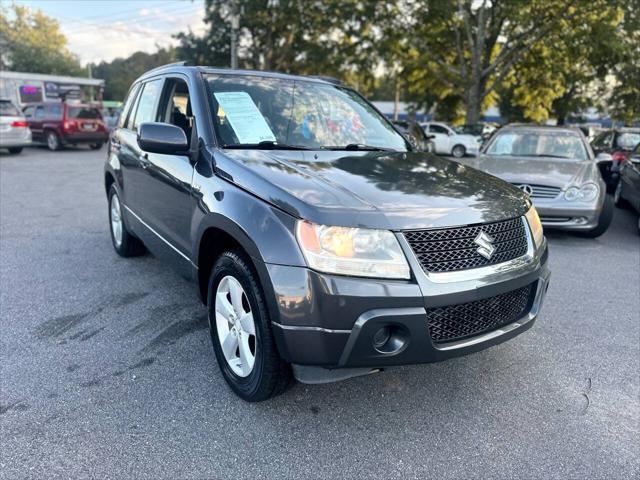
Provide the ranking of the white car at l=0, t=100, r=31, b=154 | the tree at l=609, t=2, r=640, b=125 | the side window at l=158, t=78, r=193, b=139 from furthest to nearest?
the tree at l=609, t=2, r=640, b=125
the white car at l=0, t=100, r=31, b=154
the side window at l=158, t=78, r=193, b=139

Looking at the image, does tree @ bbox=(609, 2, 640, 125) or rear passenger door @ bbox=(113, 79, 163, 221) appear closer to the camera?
rear passenger door @ bbox=(113, 79, 163, 221)

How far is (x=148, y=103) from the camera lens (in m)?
4.31

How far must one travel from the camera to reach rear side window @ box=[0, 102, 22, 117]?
49.2ft

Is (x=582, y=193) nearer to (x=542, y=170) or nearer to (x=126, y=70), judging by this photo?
(x=542, y=170)

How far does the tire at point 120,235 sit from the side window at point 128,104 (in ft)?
2.21

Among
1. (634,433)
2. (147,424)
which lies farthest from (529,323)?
(147,424)

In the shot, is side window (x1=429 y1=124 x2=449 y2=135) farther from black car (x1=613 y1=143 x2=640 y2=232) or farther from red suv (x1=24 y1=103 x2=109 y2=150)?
red suv (x1=24 y1=103 x2=109 y2=150)

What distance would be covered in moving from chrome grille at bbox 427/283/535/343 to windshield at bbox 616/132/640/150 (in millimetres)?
10463

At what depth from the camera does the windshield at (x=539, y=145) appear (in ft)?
24.3

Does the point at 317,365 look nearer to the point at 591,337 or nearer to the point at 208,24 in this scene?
the point at 591,337

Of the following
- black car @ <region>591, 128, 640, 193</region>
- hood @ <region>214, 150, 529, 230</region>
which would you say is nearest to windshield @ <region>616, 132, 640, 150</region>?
black car @ <region>591, 128, 640, 193</region>

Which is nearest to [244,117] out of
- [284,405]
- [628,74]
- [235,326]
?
[235,326]

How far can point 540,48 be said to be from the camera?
2547 centimetres

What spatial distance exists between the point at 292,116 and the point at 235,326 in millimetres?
1550
